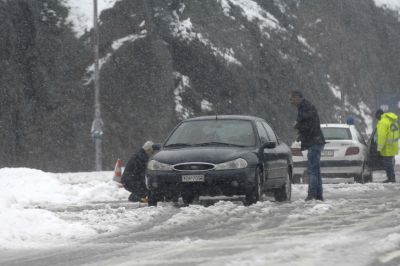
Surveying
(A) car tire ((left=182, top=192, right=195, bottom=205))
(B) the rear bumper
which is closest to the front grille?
(A) car tire ((left=182, top=192, right=195, bottom=205))

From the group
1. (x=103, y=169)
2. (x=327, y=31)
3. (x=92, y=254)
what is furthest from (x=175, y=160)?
(x=327, y=31)

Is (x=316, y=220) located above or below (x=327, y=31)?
below

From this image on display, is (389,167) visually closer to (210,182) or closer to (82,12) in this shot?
(210,182)

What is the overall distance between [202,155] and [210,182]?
0.45m

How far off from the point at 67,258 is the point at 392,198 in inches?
345

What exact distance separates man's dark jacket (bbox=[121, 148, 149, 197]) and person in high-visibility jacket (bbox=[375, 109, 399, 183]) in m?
7.04

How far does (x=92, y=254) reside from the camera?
918 centimetres

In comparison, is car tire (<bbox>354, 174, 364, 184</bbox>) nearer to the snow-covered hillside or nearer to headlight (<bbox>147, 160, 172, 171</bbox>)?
headlight (<bbox>147, 160, 172, 171</bbox>)

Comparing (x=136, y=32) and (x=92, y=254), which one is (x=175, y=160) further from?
(x=136, y=32)

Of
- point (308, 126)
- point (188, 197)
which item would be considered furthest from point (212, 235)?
point (308, 126)

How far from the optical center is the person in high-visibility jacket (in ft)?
76.8

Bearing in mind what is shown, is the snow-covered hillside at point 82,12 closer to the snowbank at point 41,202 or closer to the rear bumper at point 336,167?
the snowbank at point 41,202

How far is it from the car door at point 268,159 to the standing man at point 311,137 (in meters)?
0.55

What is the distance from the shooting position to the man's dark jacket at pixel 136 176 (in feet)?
60.5
